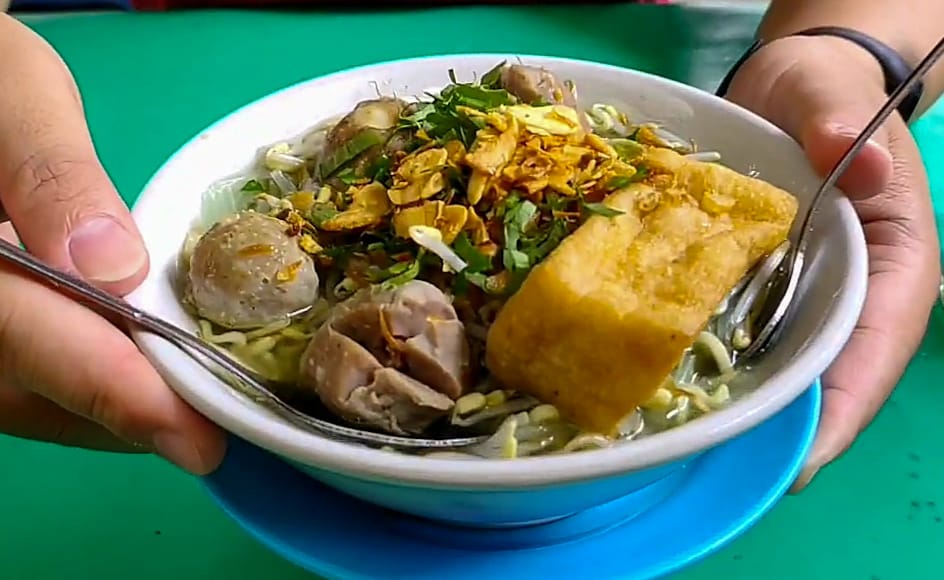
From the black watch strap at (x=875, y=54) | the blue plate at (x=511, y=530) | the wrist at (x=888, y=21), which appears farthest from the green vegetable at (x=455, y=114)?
the wrist at (x=888, y=21)

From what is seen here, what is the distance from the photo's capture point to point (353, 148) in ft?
2.40

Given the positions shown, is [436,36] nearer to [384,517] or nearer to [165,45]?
[165,45]

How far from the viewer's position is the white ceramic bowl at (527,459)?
0.49 meters

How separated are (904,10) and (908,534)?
2.05 feet

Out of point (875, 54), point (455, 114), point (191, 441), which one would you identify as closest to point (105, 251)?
point (191, 441)

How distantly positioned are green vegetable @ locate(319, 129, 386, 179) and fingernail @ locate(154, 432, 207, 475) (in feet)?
0.82

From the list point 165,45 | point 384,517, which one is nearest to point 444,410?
point 384,517

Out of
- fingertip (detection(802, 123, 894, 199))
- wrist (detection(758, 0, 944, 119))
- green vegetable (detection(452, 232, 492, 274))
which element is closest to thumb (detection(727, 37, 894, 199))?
fingertip (detection(802, 123, 894, 199))

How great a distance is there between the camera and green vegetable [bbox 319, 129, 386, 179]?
73 cm

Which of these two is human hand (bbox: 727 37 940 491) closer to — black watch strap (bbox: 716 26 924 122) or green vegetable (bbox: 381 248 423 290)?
black watch strap (bbox: 716 26 924 122)

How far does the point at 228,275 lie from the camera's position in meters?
0.63

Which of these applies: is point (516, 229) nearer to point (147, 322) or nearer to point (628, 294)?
point (628, 294)

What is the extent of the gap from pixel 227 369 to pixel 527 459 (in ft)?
0.62

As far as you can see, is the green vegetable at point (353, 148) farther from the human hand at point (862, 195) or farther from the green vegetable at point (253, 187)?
the human hand at point (862, 195)
